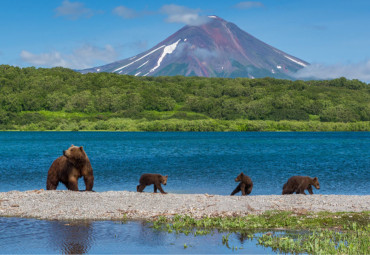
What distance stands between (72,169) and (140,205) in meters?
3.48

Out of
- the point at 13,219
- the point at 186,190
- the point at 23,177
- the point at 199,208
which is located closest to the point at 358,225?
the point at 199,208

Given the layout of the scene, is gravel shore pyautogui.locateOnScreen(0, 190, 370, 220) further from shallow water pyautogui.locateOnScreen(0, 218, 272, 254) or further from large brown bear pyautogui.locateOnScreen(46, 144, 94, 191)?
shallow water pyautogui.locateOnScreen(0, 218, 272, 254)

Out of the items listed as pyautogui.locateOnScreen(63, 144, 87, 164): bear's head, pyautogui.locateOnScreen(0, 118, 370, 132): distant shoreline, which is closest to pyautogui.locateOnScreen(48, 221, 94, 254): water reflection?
pyautogui.locateOnScreen(63, 144, 87, 164): bear's head

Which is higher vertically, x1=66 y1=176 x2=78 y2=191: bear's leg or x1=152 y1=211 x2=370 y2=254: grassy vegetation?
x1=66 y1=176 x2=78 y2=191: bear's leg

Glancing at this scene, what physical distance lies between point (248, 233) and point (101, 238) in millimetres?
4094

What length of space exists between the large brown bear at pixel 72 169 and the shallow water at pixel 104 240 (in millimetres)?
3932

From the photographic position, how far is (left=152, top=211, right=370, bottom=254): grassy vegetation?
10.8m

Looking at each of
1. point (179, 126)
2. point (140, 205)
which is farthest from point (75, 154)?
point (179, 126)

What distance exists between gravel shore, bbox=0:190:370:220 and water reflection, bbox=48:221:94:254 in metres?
1.03

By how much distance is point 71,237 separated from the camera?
12.1 m

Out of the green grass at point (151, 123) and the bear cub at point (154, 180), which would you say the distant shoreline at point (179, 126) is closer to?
the green grass at point (151, 123)

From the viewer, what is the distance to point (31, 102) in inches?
7633

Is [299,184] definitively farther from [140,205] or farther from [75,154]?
[75,154]

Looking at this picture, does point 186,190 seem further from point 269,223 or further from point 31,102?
point 31,102
